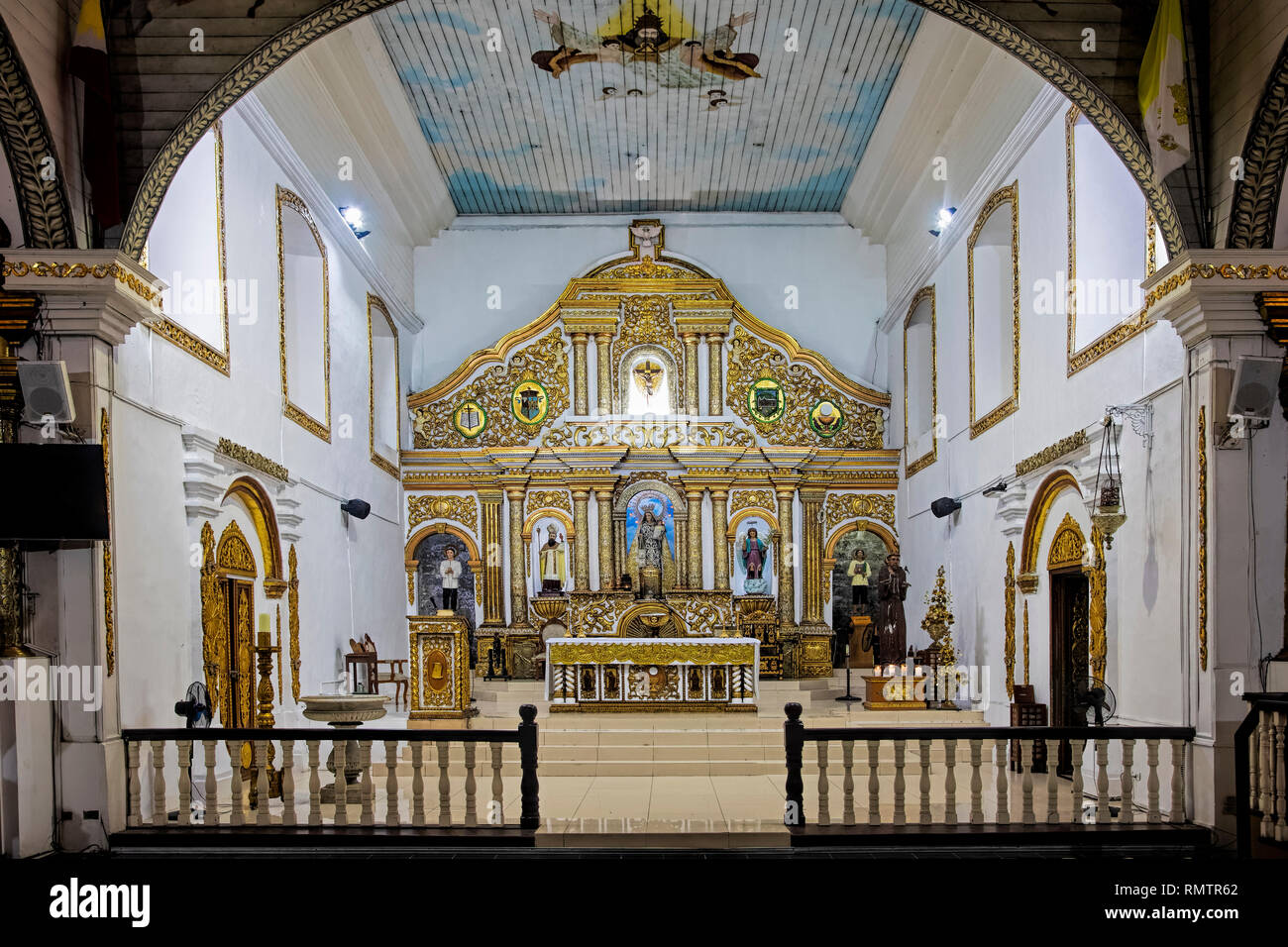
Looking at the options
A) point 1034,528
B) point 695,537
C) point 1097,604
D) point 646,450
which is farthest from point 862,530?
point 1097,604

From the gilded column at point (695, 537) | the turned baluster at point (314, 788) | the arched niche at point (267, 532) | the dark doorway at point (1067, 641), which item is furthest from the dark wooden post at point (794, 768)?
the gilded column at point (695, 537)

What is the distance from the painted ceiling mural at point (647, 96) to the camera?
13180mm

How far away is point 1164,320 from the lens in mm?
8953

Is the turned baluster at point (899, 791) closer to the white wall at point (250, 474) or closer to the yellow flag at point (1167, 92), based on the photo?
the yellow flag at point (1167, 92)

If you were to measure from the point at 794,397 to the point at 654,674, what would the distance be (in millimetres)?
6492

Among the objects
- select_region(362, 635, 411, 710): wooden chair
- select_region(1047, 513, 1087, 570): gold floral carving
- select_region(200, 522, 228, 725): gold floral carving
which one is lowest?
select_region(362, 635, 411, 710): wooden chair

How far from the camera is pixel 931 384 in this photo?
16641 millimetres

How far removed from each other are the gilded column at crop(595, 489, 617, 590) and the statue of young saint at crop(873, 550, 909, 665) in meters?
4.58

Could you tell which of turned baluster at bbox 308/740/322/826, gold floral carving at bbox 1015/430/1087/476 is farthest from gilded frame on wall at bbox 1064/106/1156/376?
turned baluster at bbox 308/740/322/826

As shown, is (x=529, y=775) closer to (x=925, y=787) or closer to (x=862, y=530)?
(x=925, y=787)

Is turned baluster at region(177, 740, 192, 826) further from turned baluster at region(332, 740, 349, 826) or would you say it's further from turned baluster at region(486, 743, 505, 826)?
turned baluster at region(486, 743, 505, 826)

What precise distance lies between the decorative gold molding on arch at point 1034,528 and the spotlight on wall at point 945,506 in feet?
8.64

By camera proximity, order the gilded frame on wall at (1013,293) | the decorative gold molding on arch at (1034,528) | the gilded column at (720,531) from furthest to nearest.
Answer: the gilded column at (720,531)
the gilded frame on wall at (1013,293)
the decorative gold molding on arch at (1034,528)

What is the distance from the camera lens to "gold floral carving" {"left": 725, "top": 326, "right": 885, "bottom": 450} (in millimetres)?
18859
